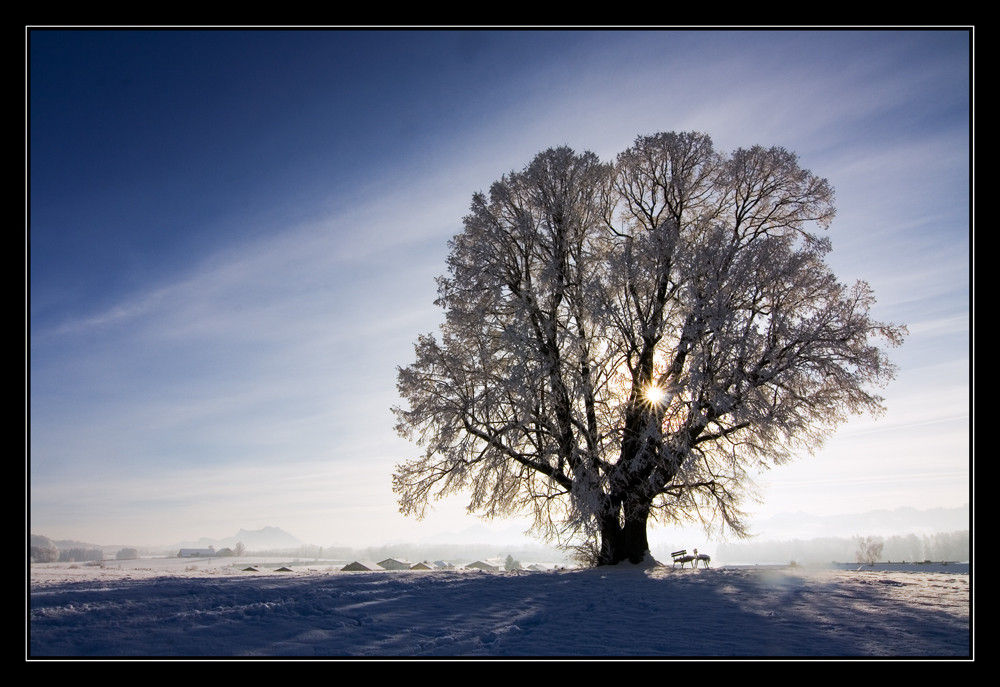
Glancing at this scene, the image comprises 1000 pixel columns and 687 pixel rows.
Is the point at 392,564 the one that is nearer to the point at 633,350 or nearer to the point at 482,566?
the point at 482,566

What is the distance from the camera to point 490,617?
9789 millimetres

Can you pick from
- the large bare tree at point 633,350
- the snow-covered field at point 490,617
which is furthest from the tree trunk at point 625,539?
the snow-covered field at point 490,617

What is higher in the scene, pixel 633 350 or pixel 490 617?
pixel 633 350

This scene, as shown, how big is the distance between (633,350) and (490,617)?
10460mm

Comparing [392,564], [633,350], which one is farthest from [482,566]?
[633,350]

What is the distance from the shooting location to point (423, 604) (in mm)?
10969

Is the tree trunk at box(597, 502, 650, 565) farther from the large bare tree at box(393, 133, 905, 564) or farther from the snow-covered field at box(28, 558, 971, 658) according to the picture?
the snow-covered field at box(28, 558, 971, 658)

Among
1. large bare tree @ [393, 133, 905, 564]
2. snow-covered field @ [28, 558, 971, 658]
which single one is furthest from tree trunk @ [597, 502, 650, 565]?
snow-covered field @ [28, 558, 971, 658]

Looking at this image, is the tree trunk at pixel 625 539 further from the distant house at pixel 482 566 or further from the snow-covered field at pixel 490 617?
the snow-covered field at pixel 490 617

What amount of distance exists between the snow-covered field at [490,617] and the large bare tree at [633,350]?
14.0ft

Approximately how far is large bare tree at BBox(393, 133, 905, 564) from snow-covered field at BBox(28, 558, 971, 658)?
427cm
